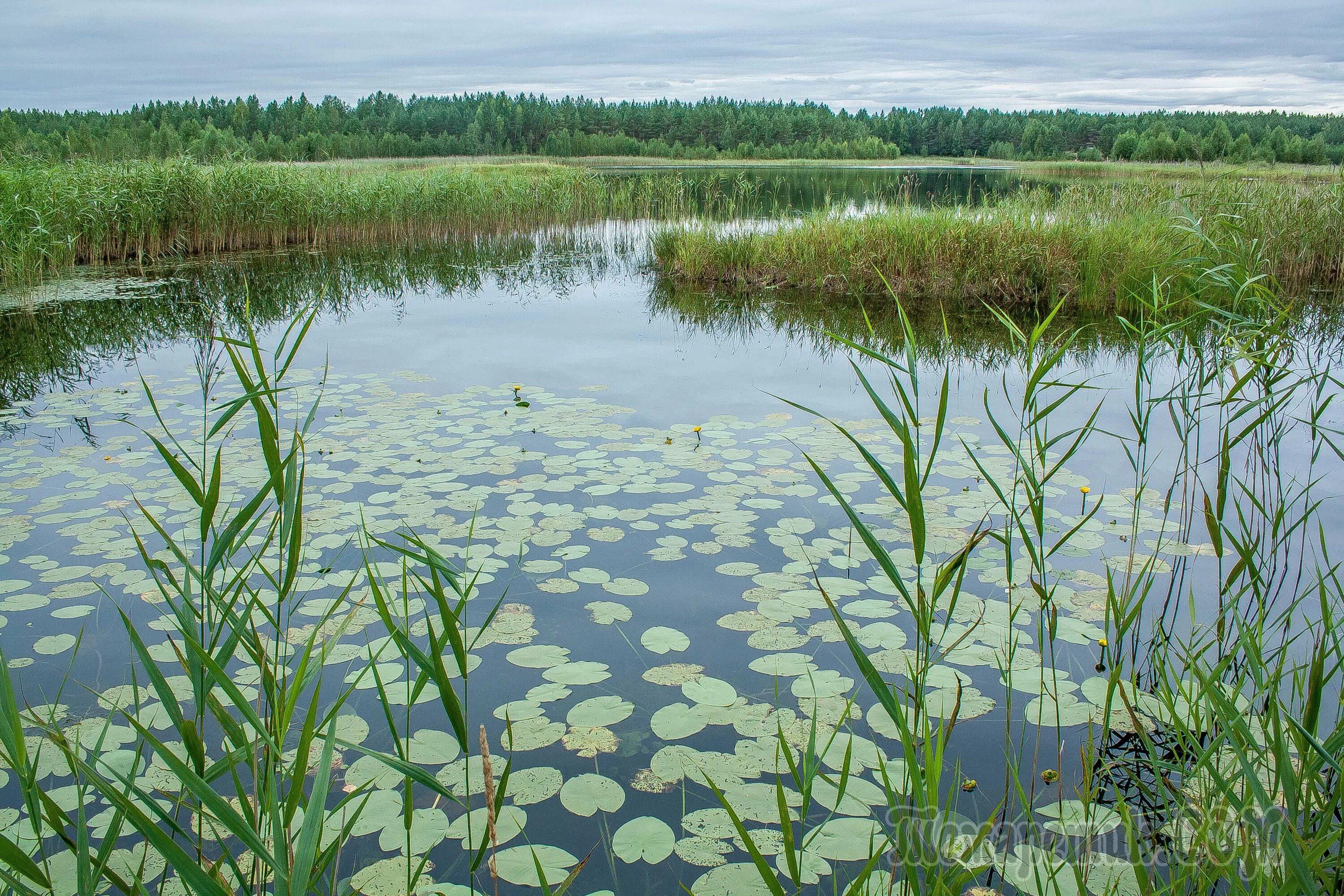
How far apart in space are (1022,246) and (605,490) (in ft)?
18.7

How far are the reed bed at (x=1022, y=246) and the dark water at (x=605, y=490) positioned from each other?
473 mm

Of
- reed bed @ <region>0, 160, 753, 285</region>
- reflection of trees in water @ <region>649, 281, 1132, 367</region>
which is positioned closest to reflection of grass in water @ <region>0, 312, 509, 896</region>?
reflection of trees in water @ <region>649, 281, 1132, 367</region>

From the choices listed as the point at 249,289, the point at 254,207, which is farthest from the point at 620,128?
the point at 249,289

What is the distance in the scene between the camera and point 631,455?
12.8 ft

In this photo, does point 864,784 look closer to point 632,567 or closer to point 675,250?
point 632,567

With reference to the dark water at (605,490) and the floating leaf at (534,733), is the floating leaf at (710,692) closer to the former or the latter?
the dark water at (605,490)

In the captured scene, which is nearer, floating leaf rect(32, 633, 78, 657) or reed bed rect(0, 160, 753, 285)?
floating leaf rect(32, 633, 78, 657)

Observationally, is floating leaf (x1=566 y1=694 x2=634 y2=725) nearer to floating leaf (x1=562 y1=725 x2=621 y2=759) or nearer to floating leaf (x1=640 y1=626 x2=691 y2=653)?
floating leaf (x1=562 y1=725 x2=621 y2=759)

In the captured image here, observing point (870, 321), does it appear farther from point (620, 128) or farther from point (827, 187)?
point (620, 128)

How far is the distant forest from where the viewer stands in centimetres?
3366

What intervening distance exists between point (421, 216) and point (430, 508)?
10751 millimetres

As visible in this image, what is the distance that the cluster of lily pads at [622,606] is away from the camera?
1706mm

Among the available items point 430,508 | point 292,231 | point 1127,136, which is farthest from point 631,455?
point 1127,136

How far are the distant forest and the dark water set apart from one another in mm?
25498
